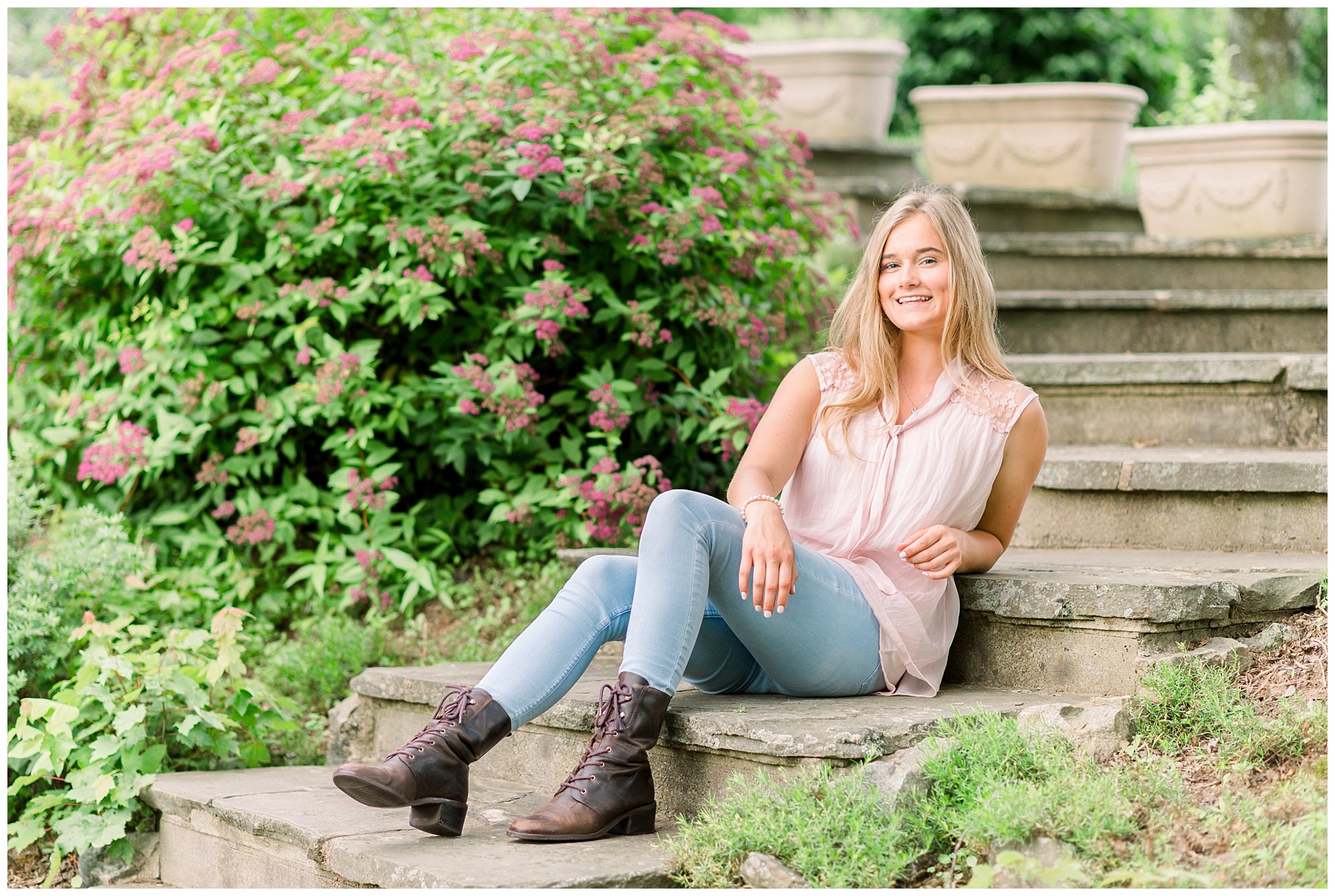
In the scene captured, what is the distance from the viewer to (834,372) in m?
2.68

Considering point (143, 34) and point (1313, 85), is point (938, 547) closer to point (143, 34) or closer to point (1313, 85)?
point (143, 34)

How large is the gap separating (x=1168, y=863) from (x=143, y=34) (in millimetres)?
4062

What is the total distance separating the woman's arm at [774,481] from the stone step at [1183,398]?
163 centimetres

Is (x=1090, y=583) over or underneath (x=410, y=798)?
over

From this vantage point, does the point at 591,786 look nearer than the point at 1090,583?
Yes

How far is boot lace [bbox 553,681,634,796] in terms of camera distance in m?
2.23

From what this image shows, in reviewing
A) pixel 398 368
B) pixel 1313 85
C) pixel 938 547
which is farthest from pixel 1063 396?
pixel 1313 85

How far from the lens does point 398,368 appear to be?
3.91 meters

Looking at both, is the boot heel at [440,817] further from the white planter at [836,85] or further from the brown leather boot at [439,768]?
the white planter at [836,85]

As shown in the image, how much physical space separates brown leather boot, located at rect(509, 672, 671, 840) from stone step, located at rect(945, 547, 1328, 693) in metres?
0.79

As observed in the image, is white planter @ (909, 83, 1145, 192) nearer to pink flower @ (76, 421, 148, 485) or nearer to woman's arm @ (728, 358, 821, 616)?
woman's arm @ (728, 358, 821, 616)

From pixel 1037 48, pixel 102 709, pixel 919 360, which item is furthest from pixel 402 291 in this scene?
pixel 1037 48

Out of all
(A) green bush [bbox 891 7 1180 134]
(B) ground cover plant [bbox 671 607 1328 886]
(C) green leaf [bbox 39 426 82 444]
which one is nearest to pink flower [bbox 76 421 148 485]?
(C) green leaf [bbox 39 426 82 444]

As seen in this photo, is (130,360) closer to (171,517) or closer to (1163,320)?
(171,517)
